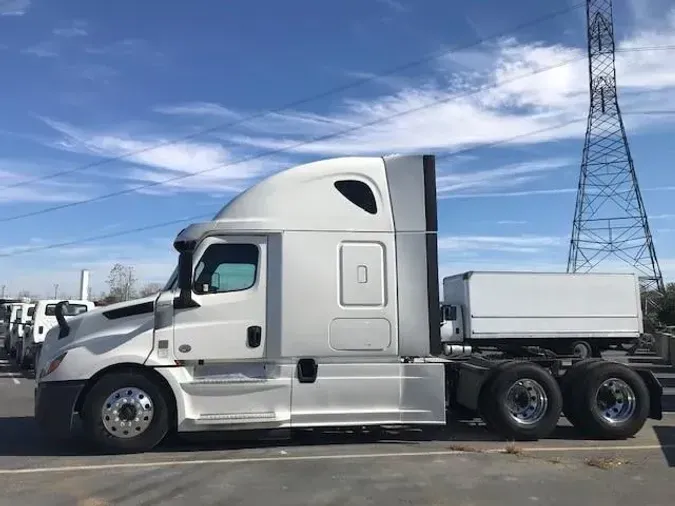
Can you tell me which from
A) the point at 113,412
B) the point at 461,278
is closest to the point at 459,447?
the point at 113,412

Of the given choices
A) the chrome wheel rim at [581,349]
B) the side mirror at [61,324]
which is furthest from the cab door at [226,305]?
the chrome wheel rim at [581,349]

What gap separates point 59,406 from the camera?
27.4 ft

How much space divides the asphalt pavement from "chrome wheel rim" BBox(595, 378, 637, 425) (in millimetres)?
385

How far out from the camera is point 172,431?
978 cm

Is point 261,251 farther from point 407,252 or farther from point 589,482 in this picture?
point 589,482

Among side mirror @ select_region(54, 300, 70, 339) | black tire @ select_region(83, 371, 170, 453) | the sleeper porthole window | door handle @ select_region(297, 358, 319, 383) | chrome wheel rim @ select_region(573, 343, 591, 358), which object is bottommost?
black tire @ select_region(83, 371, 170, 453)

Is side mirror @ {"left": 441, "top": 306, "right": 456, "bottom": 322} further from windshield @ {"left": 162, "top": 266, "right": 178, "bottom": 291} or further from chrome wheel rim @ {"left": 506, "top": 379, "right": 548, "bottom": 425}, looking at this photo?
windshield @ {"left": 162, "top": 266, "right": 178, "bottom": 291}

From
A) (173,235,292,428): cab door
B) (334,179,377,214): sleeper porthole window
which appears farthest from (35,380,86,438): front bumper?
(334,179,377,214): sleeper porthole window

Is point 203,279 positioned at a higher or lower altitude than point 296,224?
lower

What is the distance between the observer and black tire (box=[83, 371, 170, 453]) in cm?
834

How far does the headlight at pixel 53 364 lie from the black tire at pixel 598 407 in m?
6.72

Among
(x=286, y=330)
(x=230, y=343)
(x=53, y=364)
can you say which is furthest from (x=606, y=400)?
(x=53, y=364)

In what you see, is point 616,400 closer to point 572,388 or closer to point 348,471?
point 572,388

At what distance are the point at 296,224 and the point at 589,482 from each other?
4.48 m
